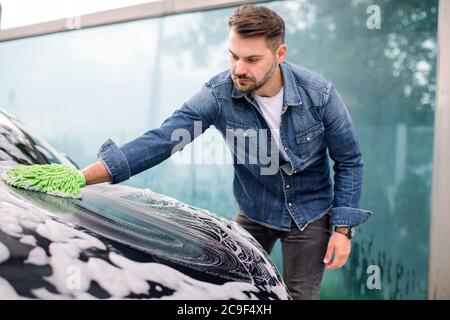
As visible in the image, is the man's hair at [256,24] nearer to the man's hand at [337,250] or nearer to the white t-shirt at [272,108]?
the white t-shirt at [272,108]

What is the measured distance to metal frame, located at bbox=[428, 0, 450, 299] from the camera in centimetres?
166

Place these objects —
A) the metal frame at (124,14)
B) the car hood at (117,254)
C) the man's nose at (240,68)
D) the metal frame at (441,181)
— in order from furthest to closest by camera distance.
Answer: the metal frame at (124,14) → the metal frame at (441,181) → the man's nose at (240,68) → the car hood at (117,254)

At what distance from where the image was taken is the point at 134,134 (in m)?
2.21

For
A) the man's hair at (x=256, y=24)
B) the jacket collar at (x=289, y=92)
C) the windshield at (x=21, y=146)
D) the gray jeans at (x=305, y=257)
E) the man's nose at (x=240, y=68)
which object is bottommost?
the gray jeans at (x=305, y=257)

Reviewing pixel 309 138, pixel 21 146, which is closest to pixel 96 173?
pixel 21 146

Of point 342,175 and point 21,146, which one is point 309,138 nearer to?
point 342,175

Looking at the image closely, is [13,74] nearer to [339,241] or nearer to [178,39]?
[178,39]

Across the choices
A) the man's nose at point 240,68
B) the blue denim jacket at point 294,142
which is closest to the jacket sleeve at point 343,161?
the blue denim jacket at point 294,142

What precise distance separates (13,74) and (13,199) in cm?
204

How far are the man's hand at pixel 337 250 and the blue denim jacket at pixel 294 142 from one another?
0.13 ft

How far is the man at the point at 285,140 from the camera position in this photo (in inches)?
44.6

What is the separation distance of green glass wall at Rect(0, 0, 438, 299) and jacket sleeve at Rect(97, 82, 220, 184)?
0.81 metres
